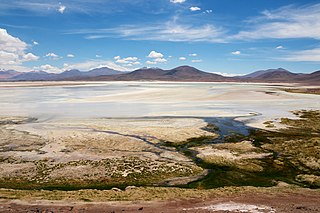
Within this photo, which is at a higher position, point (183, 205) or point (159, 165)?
point (183, 205)

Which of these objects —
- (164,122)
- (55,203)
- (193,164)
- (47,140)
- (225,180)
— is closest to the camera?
(55,203)

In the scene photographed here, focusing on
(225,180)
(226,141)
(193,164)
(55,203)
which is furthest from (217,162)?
(55,203)

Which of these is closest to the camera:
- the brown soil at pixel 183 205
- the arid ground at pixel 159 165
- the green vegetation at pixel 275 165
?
the brown soil at pixel 183 205

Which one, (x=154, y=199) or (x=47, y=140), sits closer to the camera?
(x=154, y=199)

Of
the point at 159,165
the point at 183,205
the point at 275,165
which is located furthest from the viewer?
the point at 275,165

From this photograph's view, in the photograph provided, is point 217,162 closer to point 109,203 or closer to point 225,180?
point 225,180

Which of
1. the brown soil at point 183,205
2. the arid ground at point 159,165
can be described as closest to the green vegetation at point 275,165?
the arid ground at point 159,165

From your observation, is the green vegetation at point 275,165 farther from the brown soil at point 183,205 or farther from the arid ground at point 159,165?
the brown soil at point 183,205

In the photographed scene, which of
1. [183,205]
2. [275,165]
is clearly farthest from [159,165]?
[275,165]

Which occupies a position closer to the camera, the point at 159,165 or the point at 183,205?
the point at 183,205

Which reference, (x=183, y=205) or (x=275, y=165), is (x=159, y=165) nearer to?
(x=183, y=205)

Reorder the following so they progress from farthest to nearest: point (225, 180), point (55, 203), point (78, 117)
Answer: point (78, 117) < point (225, 180) < point (55, 203)
